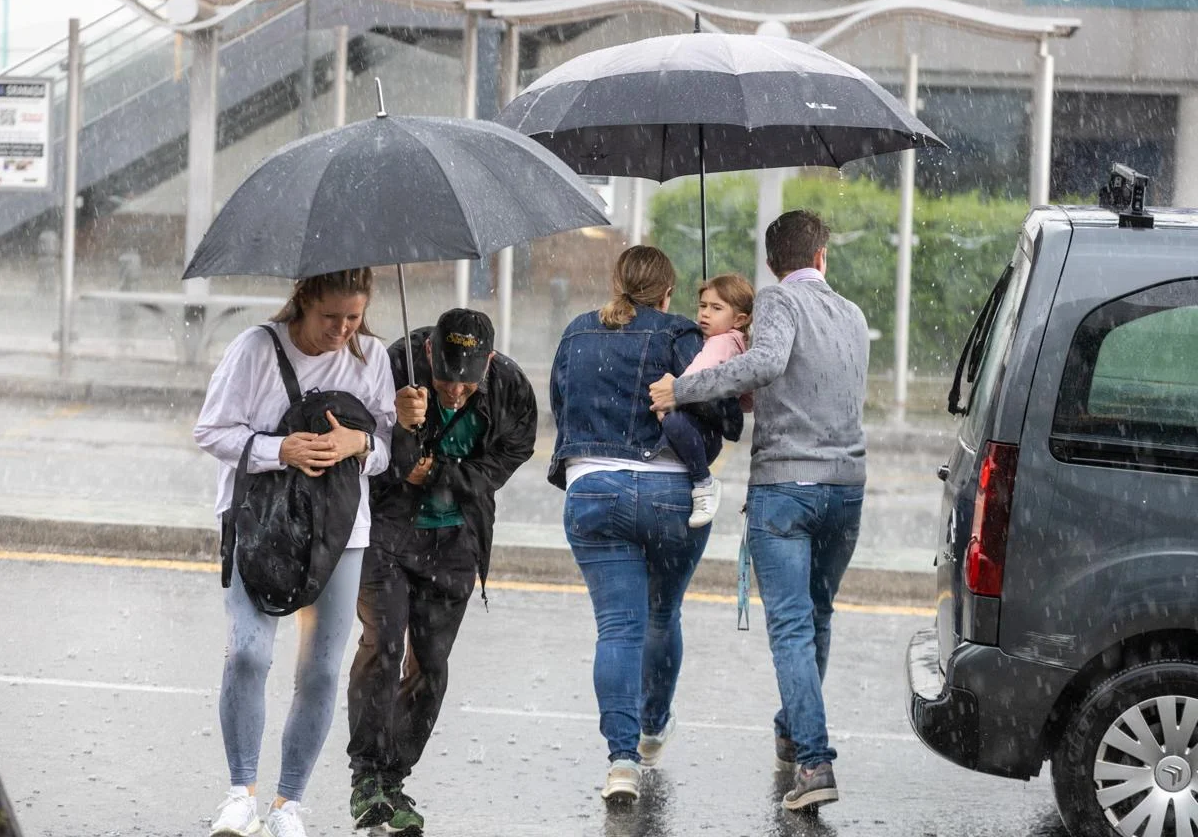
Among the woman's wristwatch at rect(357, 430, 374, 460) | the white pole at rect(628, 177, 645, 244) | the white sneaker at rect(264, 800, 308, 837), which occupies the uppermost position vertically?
the white pole at rect(628, 177, 645, 244)

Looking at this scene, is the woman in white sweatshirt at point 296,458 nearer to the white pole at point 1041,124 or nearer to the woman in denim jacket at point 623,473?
the woman in denim jacket at point 623,473

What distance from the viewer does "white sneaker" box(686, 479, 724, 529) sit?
16.8 feet

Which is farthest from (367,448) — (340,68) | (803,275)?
(340,68)

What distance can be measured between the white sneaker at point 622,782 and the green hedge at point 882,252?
1136 cm

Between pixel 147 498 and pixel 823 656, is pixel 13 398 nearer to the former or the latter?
pixel 147 498

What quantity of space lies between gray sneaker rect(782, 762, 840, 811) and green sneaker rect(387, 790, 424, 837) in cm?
111

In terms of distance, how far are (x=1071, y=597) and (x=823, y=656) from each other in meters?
1.27

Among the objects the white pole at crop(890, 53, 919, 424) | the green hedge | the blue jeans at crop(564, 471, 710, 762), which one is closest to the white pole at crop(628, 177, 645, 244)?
the green hedge

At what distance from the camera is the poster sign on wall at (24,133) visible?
1642 centimetres

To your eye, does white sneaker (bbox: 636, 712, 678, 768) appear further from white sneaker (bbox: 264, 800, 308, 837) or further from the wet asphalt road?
white sneaker (bbox: 264, 800, 308, 837)

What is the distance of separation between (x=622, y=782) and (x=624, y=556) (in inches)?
26.2

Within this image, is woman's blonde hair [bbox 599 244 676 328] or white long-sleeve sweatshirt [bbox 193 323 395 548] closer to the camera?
white long-sleeve sweatshirt [bbox 193 323 395 548]

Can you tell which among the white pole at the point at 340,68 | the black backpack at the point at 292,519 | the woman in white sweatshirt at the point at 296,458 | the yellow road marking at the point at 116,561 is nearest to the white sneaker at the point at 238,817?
the woman in white sweatshirt at the point at 296,458

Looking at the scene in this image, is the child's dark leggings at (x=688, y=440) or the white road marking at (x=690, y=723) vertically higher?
the child's dark leggings at (x=688, y=440)
